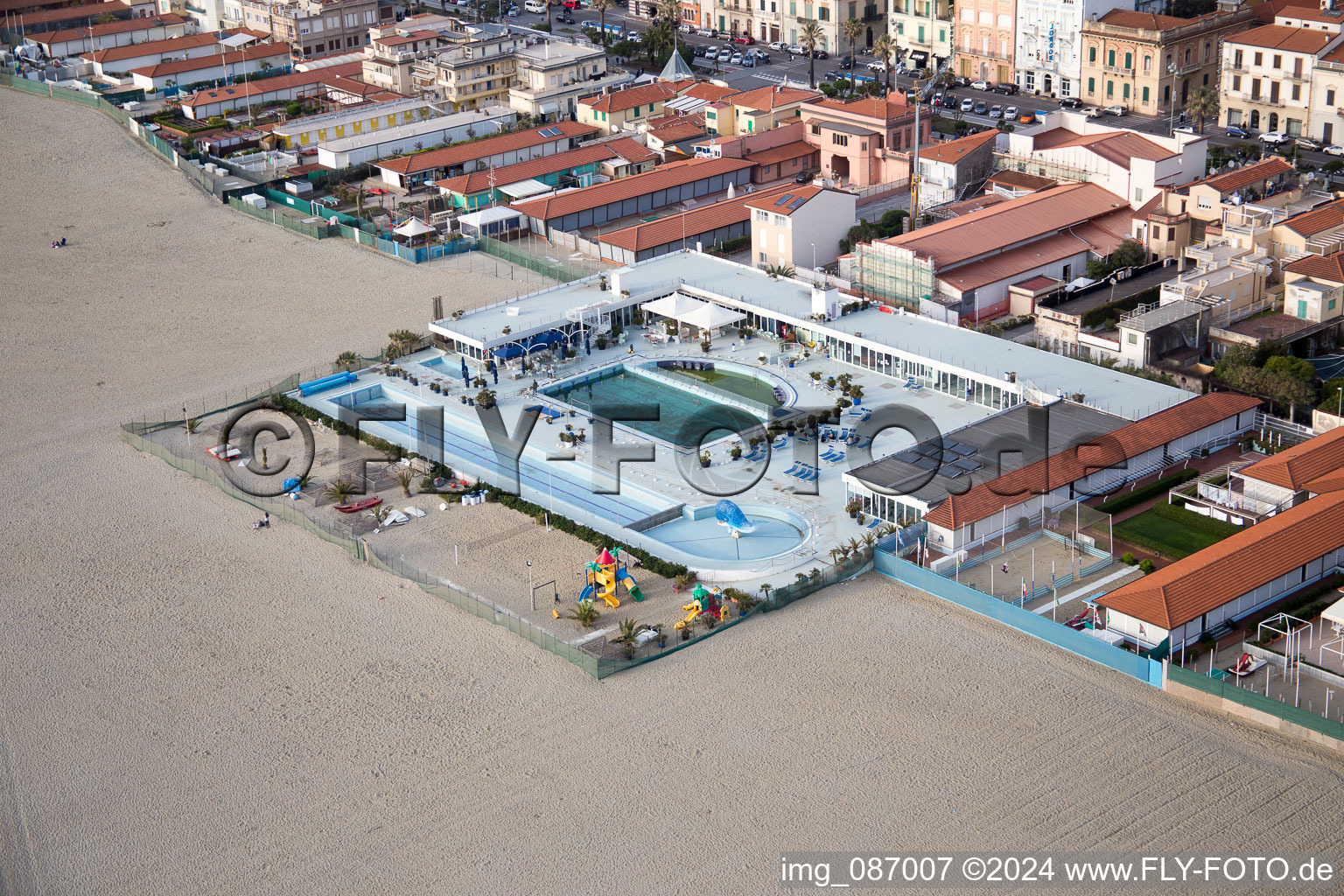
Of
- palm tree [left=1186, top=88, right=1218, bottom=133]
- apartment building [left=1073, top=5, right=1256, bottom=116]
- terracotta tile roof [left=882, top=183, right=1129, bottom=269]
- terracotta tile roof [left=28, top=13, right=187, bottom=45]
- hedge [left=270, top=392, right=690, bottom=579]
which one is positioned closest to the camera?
hedge [left=270, top=392, right=690, bottom=579]

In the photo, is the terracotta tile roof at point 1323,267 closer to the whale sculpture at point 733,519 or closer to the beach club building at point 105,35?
the whale sculpture at point 733,519

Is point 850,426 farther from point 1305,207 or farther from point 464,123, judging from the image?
point 464,123

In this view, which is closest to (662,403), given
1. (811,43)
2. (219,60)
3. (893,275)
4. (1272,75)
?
(893,275)

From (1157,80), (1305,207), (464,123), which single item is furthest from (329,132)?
(1305,207)

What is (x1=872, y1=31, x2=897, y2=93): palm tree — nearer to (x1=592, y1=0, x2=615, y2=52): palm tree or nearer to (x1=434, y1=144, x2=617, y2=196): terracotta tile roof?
(x1=592, y1=0, x2=615, y2=52): palm tree

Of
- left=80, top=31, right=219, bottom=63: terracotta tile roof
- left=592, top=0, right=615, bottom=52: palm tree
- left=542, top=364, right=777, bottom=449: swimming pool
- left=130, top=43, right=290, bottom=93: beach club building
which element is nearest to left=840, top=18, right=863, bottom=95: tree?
left=592, top=0, right=615, bottom=52: palm tree

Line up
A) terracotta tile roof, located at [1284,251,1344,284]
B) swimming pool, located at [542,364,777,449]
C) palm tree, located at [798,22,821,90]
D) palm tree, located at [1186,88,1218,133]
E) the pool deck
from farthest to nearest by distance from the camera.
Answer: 1. palm tree, located at [798,22,821,90]
2. palm tree, located at [1186,88,1218,133]
3. terracotta tile roof, located at [1284,251,1344,284]
4. swimming pool, located at [542,364,777,449]
5. the pool deck
